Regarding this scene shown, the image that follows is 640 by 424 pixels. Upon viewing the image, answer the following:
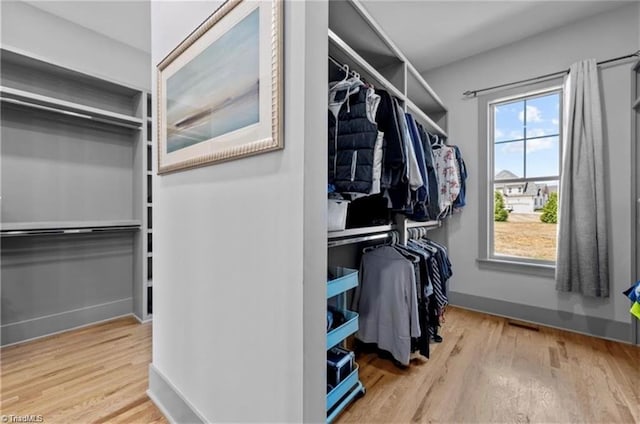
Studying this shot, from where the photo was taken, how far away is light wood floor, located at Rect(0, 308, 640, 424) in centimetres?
149

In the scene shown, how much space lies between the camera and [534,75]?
8.91ft

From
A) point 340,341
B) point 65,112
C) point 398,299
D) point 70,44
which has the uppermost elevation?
point 70,44

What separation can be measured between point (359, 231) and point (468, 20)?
7.43 feet

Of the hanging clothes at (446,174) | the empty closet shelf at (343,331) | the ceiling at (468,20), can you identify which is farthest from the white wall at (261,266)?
the hanging clothes at (446,174)

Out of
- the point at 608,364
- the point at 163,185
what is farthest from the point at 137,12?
the point at 608,364

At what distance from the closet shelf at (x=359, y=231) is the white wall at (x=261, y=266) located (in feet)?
1.62

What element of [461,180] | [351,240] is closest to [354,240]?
[351,240]

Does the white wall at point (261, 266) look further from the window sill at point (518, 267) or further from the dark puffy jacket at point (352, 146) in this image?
the window sill at point (518, 267)

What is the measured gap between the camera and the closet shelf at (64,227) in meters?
2.07

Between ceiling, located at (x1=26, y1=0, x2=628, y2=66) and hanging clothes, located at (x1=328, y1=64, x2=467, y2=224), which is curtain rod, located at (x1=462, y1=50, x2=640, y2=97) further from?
hanging clothes, located at (x1=328, y1=64, x2=467, y2=224)

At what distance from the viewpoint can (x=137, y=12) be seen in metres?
2.42

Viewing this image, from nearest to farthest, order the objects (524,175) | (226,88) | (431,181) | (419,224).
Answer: (226,88) < (431,181) < (419,224) < (524,175)

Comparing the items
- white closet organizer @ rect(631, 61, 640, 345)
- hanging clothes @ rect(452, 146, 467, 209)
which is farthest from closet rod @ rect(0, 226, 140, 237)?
white closet organizer @ rect(631, 61, 640, 345)

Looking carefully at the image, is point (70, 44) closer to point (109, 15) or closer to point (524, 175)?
point (109, 15)
